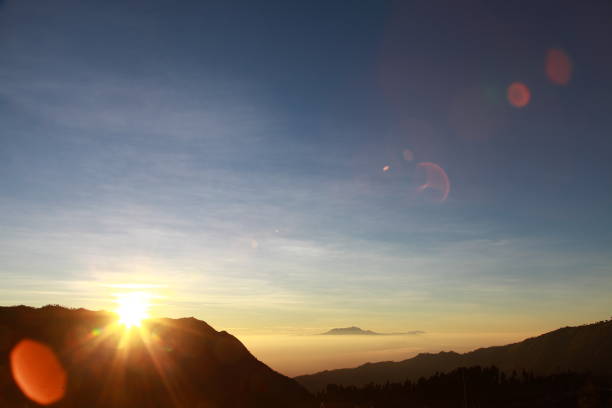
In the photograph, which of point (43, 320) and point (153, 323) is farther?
point (153, 323)

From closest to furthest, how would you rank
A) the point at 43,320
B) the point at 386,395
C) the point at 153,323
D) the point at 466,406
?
the point at 43,320 < the point at 153,323 < the point at 466,406 < the point at 386,395

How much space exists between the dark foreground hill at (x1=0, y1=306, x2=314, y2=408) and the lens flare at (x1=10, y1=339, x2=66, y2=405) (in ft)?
0.44

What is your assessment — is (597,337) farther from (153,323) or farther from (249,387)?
(153,323)

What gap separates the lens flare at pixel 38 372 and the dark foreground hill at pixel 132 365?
135mm

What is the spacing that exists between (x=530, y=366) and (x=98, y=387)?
167 m

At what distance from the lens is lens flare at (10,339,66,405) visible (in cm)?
4919

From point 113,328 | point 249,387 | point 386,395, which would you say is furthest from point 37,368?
point 386,395

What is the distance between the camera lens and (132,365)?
2445 inches

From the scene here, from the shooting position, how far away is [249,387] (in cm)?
7131

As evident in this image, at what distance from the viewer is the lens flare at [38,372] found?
161ft

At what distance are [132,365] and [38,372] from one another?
12.1m

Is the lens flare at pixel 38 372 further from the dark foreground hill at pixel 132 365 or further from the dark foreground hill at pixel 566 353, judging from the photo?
the dark foreground hill at pixel 566 353

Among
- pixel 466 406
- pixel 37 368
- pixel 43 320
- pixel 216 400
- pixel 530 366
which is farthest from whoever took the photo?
pixel 530 366

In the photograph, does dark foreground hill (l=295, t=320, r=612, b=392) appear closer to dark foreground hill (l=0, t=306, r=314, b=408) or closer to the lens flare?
dark foreground hill (l=0, t=306, r=314, b=408)
